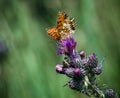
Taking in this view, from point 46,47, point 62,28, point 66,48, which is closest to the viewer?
point 62,28

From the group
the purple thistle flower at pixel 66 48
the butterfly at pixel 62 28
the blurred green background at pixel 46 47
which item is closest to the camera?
the butterfly at pixel 62 28

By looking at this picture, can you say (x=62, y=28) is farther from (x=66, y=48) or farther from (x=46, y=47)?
(x=46, y=47)

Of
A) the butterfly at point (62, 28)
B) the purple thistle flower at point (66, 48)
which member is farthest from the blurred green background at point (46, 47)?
the butterfly at point (62, 28)

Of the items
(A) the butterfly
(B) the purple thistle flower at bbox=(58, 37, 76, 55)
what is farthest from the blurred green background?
(A) the butterfly

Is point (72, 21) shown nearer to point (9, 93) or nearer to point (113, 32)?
point (9, 93)

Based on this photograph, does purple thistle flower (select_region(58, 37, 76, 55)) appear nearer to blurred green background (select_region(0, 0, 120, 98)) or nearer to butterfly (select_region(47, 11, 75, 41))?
butterfly (select_region(47, 11, 75, 41))

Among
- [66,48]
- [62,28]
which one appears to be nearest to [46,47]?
[66,48]

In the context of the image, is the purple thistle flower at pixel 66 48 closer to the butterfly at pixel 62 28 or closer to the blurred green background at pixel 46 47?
the butterfly at pixel 62 28
